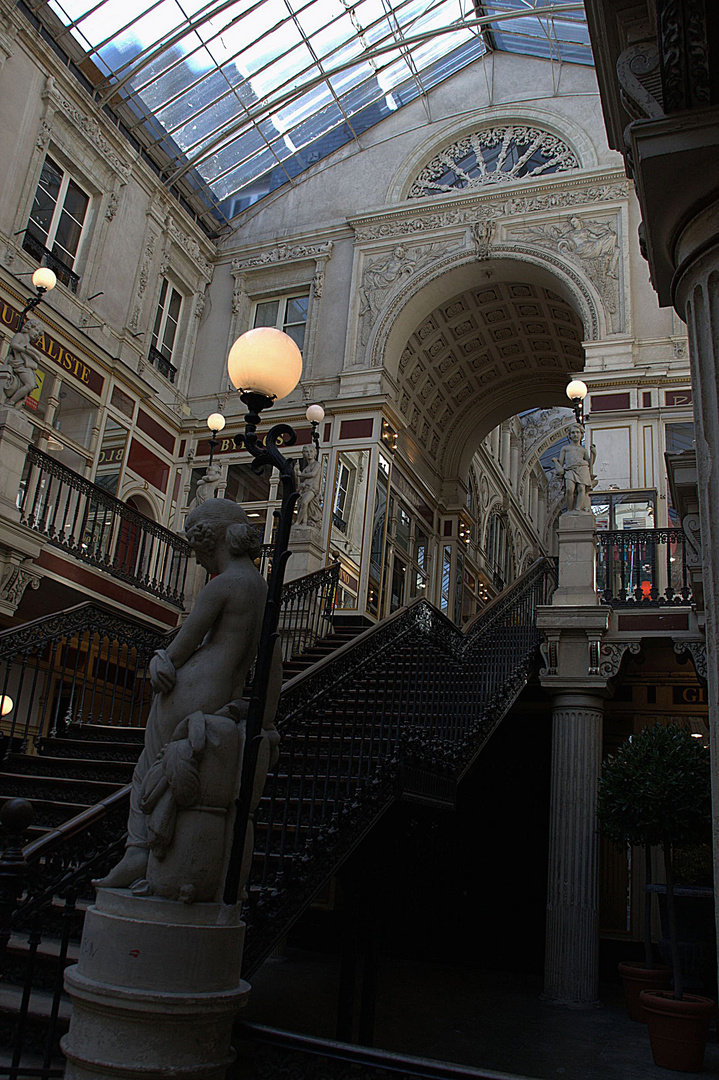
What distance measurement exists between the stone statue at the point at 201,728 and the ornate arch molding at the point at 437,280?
43.5 ft

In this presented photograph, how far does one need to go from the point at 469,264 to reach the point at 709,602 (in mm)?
15173

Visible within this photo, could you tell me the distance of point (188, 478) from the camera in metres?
17.0

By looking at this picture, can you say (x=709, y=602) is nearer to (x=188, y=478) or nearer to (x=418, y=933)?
(x=418, y=933)

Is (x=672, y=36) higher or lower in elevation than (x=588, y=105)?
lower

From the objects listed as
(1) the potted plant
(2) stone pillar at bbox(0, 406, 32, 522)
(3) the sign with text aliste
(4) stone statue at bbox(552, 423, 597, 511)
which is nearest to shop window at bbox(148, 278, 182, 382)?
(3) the sign with text aliste

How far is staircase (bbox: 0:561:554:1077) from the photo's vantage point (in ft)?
13.7

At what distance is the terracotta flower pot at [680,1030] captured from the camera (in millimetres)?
6586

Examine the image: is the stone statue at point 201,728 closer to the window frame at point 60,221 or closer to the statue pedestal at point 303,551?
the statue pedestal at point 303,551

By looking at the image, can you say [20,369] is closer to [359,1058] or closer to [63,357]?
[63,357]

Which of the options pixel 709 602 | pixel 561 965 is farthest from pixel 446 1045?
pixel 709 602

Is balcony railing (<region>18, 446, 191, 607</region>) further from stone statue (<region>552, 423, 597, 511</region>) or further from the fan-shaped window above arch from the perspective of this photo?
Result: the fan-shaped window above arch

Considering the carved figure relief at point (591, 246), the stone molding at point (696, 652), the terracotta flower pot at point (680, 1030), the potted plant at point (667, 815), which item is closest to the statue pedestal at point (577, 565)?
the stone molding at point (696, 652)

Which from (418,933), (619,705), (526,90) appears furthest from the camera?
(526,90)

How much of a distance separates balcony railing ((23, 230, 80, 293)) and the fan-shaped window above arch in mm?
7344
